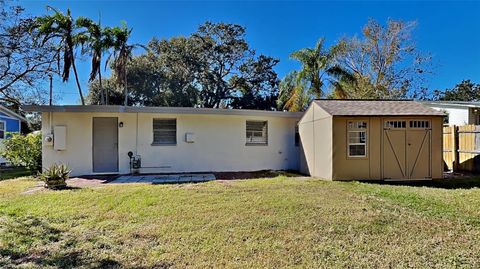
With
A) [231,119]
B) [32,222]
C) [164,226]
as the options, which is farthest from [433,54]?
[32,222]

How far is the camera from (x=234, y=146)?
35.9ft

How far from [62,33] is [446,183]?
50.7ft

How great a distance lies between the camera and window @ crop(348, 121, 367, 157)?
8.67 metres

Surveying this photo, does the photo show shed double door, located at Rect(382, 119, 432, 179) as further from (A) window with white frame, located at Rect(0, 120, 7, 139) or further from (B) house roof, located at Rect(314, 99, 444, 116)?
(A) window with white frame, located at Rect(0, 120, 7, 139)

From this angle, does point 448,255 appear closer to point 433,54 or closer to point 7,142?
point 7,142

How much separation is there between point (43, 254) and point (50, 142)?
7242 millimetres

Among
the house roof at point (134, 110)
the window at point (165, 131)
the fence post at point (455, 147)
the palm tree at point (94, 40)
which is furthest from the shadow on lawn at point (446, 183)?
the palm tree at point (94, 40)

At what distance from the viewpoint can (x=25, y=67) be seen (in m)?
13.8

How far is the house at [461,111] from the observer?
43.5 ft

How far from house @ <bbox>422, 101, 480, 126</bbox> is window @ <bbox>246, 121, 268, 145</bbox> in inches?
344

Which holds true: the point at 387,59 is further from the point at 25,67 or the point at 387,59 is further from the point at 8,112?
the point at 8,112

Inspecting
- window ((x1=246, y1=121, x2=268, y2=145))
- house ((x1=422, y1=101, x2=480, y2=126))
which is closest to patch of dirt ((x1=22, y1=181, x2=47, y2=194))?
window ((x1=246, y1=121, x2=268, y2=145))

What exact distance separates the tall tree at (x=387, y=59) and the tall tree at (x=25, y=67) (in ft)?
57.1

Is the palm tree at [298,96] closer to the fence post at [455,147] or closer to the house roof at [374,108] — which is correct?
the house roof at [374,108]
